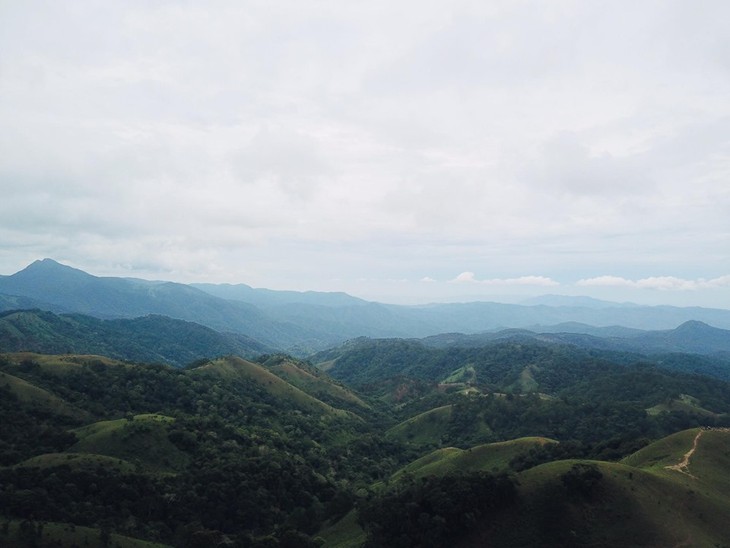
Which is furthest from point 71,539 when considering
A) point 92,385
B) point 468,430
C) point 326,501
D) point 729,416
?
point 729,416

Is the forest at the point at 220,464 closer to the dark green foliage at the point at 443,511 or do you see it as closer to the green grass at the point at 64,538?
the dark green foliage at the point at 443,511

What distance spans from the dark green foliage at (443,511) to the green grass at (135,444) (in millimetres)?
62704

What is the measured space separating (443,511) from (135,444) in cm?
8342

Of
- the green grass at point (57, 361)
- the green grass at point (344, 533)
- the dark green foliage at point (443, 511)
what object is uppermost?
the green grass at point (57, 361)

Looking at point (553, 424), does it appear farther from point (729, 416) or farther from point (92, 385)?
point (92, 385)

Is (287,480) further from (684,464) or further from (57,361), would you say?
(57,361)

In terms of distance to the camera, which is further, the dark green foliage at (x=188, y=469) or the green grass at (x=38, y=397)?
the green grass at (x=38, y=397)

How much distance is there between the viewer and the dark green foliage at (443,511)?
70750 millimetres

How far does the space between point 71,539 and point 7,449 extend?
45.8 metres

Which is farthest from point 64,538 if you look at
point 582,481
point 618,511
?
point 618,511

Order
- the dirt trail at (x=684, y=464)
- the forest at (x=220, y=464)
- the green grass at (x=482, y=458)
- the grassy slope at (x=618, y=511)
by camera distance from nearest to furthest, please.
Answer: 1. the grassy slope at (x=618, y=511)
2. the forest at (x=220, y=464)
3. the dirt trail at (x=684, y=464)
4. the green grass at (x=482, y=458)

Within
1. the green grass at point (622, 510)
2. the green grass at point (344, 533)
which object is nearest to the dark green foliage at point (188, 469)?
the green grass at point (344, 533)

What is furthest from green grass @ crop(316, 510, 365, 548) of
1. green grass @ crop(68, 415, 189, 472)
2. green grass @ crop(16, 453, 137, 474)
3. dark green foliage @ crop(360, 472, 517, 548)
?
green grass @ crop(16, 453, 137, 474)

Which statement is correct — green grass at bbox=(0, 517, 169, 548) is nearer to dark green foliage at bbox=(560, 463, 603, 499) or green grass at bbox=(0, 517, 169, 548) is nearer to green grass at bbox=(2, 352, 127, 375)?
dark green foliage at bbox=(560, 463, 603, 499)
